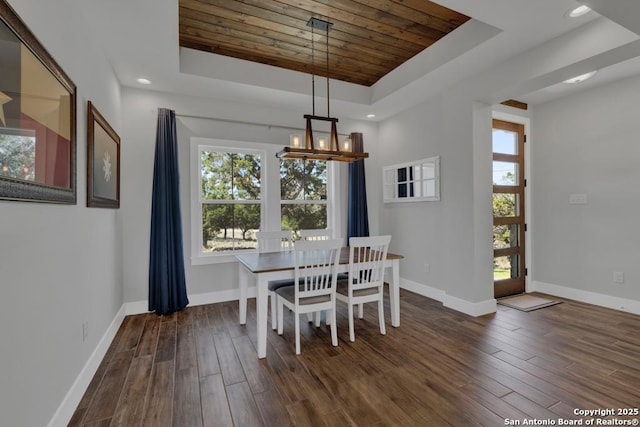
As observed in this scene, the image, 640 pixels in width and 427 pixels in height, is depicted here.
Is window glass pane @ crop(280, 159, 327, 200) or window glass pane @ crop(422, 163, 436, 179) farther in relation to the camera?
Result: window glass pane @ crop(280, 159, 327, 200)

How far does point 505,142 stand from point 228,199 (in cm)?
390

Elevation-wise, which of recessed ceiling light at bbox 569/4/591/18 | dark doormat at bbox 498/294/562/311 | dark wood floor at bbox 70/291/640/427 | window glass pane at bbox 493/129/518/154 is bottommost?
dark wood floor at bbox 70/291/640/427

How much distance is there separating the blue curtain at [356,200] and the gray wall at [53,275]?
314cm

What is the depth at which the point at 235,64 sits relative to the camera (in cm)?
347

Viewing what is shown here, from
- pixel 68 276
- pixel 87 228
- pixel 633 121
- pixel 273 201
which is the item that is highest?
pixel 633 121

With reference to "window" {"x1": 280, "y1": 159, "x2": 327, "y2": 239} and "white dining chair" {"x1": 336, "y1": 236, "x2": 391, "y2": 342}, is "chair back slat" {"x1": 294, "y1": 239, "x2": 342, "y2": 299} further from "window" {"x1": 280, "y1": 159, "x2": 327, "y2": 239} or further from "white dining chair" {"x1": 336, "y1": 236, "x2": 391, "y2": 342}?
"window" {"x1": 280, "y1": 159, "x2": 327, "y2": 239}

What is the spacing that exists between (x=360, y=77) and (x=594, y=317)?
3.90m

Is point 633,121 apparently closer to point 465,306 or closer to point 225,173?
point 465,306

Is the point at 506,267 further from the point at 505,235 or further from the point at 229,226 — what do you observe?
the point at 229,226

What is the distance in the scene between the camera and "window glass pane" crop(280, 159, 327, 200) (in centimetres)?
449

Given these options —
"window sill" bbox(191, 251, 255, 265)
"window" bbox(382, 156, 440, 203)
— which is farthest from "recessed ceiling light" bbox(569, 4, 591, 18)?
"window sill" bbox(191, 251, 255, 265)

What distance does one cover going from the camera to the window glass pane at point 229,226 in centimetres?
405

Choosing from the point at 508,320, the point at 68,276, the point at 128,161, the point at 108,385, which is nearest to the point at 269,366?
the point at 108,385

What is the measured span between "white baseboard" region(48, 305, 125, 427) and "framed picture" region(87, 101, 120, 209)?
114cm
